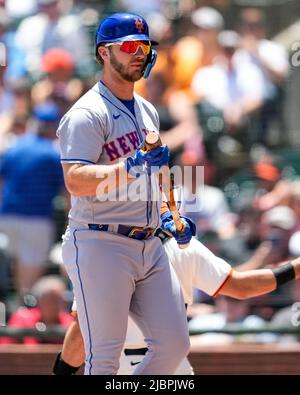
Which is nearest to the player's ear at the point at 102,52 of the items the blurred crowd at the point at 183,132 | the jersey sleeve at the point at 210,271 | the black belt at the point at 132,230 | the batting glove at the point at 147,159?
the batting glove at the point at 147,159

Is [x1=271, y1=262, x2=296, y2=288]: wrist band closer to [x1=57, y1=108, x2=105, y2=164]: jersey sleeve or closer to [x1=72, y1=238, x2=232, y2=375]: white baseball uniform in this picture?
[x1=72, y1=238, x2=232, y2=375]: white baseball uniform

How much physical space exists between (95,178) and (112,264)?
0.39 m

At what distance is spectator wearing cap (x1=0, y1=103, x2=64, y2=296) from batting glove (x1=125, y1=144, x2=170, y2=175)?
148 inches

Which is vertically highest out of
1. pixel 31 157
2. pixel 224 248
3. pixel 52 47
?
pixel 52 47

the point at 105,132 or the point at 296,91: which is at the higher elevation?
the point at 105,132

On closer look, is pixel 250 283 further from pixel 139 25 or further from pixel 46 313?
pixel 46 313

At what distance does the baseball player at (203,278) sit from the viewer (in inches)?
→ 190

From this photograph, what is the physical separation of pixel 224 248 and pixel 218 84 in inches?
66.0

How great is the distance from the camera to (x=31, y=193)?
795 centimetres

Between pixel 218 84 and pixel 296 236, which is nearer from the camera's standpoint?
pixel 296 236

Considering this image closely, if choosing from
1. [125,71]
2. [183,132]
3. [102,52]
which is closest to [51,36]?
[183,132]

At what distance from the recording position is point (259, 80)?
8.77 m
